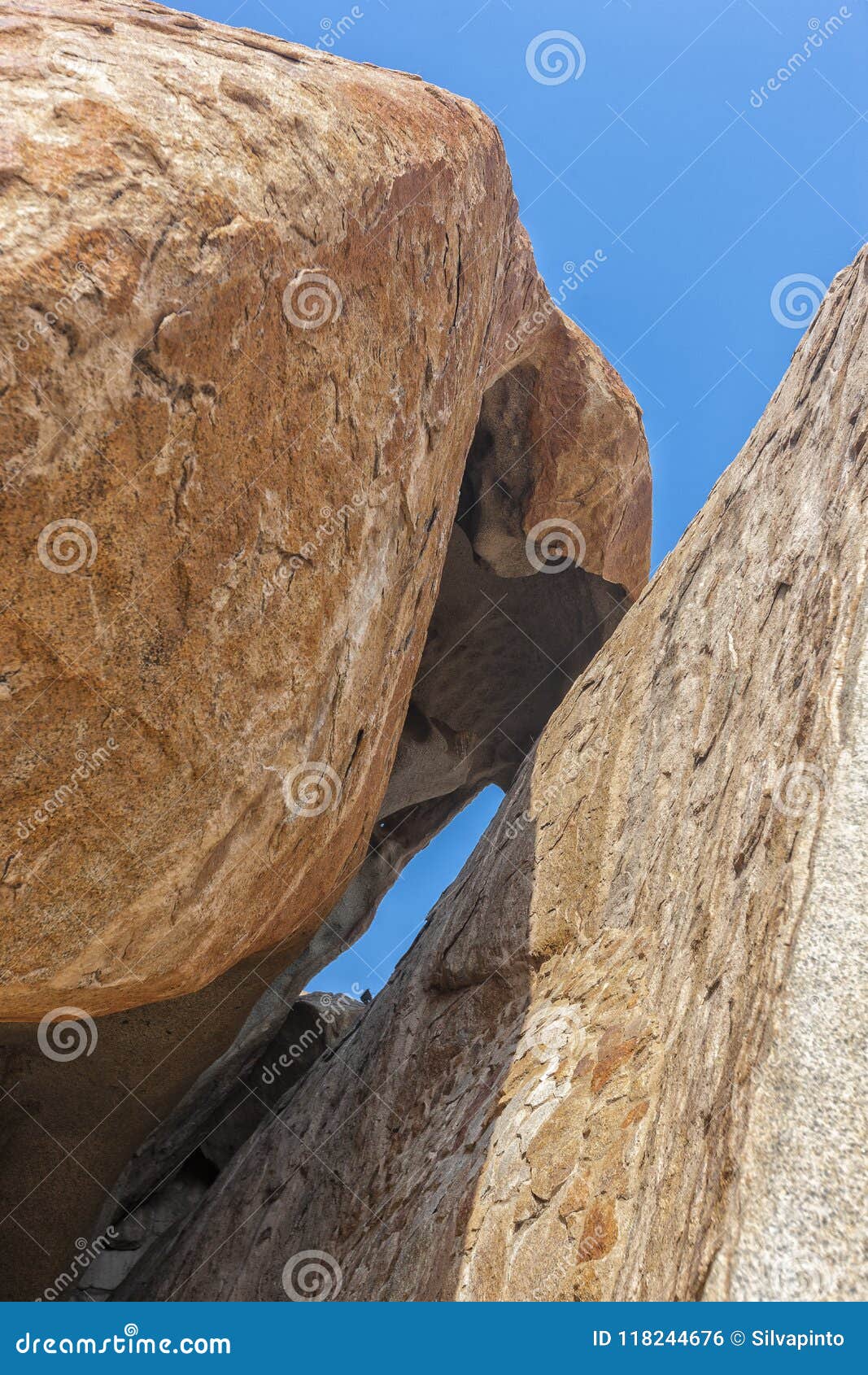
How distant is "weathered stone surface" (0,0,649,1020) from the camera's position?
9.96 ft

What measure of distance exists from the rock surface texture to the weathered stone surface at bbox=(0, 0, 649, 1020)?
0.01 meters

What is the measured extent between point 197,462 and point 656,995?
2716 mm

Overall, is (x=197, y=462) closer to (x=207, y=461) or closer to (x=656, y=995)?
(x=207, y=461)

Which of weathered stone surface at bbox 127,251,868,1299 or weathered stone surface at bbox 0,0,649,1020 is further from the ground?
weathered stone surface at bbox 0,0,649,1020

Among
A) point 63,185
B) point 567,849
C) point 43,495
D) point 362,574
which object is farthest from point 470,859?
point 63,185

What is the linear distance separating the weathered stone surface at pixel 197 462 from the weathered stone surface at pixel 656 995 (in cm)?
133

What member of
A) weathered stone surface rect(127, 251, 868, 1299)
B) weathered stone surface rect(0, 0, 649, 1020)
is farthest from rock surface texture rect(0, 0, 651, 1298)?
weathered stone surface rect(127, 251, 868, 1299)

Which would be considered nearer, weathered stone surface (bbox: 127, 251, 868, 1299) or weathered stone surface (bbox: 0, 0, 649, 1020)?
weathered stone surface (bbox: 127, 251, 868, 1299)

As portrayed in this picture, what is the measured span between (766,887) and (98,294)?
111 inches

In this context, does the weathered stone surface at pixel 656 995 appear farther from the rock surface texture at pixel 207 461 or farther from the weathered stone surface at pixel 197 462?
the weathered stone surface at pixel 197 462

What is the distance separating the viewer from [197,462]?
345cm

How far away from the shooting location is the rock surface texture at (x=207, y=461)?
3.04 meters

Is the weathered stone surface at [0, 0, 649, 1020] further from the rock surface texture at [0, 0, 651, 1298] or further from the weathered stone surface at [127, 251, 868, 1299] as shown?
the weathered stone surface at [127, 251, 868, 1299]

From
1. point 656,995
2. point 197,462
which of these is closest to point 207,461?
point 197,462
